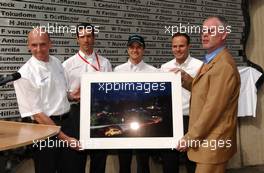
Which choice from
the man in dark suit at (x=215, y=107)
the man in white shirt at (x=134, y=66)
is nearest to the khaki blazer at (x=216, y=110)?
the man in dark suit at (x=215, y=107)

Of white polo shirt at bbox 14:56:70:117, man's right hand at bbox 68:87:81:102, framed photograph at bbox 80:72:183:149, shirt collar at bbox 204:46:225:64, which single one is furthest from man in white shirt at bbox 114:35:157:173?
shirt collar at bbox 204:46:225:64

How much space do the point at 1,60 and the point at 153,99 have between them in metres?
1.39

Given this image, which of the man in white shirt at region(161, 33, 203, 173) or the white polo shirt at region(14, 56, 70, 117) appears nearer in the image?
the white polo shirt at region(14, 56, 70, 117)

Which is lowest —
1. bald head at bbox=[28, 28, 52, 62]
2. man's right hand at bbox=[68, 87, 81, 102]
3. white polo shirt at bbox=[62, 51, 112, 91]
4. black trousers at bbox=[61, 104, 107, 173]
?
black trousers at bbox=[61, 104, 107, 173]

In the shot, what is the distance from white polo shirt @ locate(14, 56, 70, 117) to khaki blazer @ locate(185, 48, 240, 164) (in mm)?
997

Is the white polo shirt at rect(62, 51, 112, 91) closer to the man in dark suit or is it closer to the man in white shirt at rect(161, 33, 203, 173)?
the man in white shirt at rect(161, 33, 203, 173)

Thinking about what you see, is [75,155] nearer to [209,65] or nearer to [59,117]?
[59,117]

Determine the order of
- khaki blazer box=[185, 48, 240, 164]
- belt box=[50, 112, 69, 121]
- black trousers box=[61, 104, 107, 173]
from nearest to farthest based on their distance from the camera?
khaki blazer box=[185, 48, 240, 164] < belt box=[50, 112, 69, 121] < black trousers box=[61, 104, 107, 173]

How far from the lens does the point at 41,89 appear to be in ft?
7.78

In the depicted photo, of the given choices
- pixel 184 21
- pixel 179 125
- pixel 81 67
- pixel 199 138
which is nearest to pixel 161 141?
pixel 179 125

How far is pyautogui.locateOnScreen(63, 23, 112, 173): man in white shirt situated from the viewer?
8.72 ft

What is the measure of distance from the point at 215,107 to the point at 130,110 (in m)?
0.69

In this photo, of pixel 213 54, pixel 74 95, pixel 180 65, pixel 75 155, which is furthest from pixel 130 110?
pixel 180 65

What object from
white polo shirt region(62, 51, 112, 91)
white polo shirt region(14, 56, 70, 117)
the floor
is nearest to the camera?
white polo shirt region(14, 56, 70, 117)
